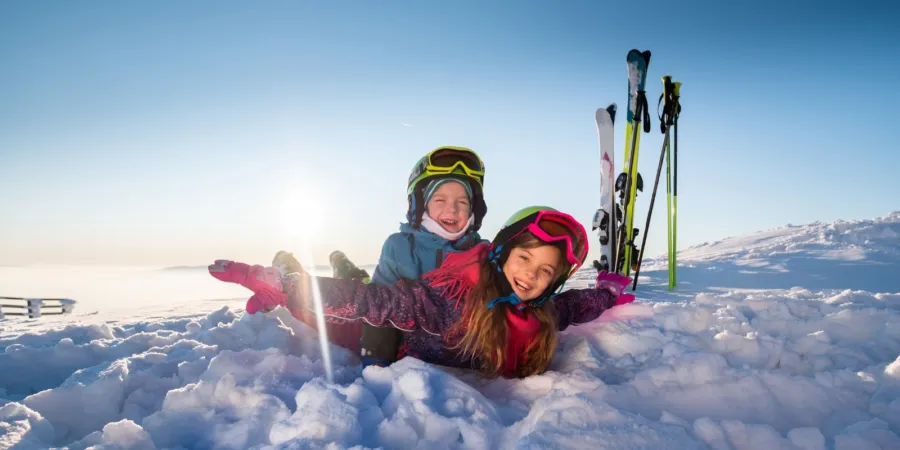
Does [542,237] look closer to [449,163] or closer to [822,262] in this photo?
[449,163]

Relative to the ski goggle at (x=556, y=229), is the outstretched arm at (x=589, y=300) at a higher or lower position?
lower

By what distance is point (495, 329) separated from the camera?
2420 millimetres

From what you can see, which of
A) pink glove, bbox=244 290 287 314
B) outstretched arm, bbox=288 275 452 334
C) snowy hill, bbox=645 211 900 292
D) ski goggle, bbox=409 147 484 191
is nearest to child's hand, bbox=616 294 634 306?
ski goggle, bbox=409 147 484 191

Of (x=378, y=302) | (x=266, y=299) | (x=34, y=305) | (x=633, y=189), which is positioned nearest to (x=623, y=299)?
(x=378, y=302)

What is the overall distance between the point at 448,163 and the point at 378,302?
4.39ft

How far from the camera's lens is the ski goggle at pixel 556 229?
8.02ft

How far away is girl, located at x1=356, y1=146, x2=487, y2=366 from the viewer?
124 inches

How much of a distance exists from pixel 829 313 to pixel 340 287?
330 cm

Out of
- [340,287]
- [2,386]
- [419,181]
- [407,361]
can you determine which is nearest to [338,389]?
[407,361]

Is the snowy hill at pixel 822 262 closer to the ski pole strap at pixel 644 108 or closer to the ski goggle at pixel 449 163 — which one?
the ski pole strap at pixel 644 108

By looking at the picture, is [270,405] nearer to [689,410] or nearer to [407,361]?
[407,361]

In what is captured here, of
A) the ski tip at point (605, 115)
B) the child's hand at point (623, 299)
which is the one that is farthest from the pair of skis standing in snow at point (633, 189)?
the child's hand at point (623, 299)

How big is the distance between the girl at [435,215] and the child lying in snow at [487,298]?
0.43 m

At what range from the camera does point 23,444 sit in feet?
5.38
